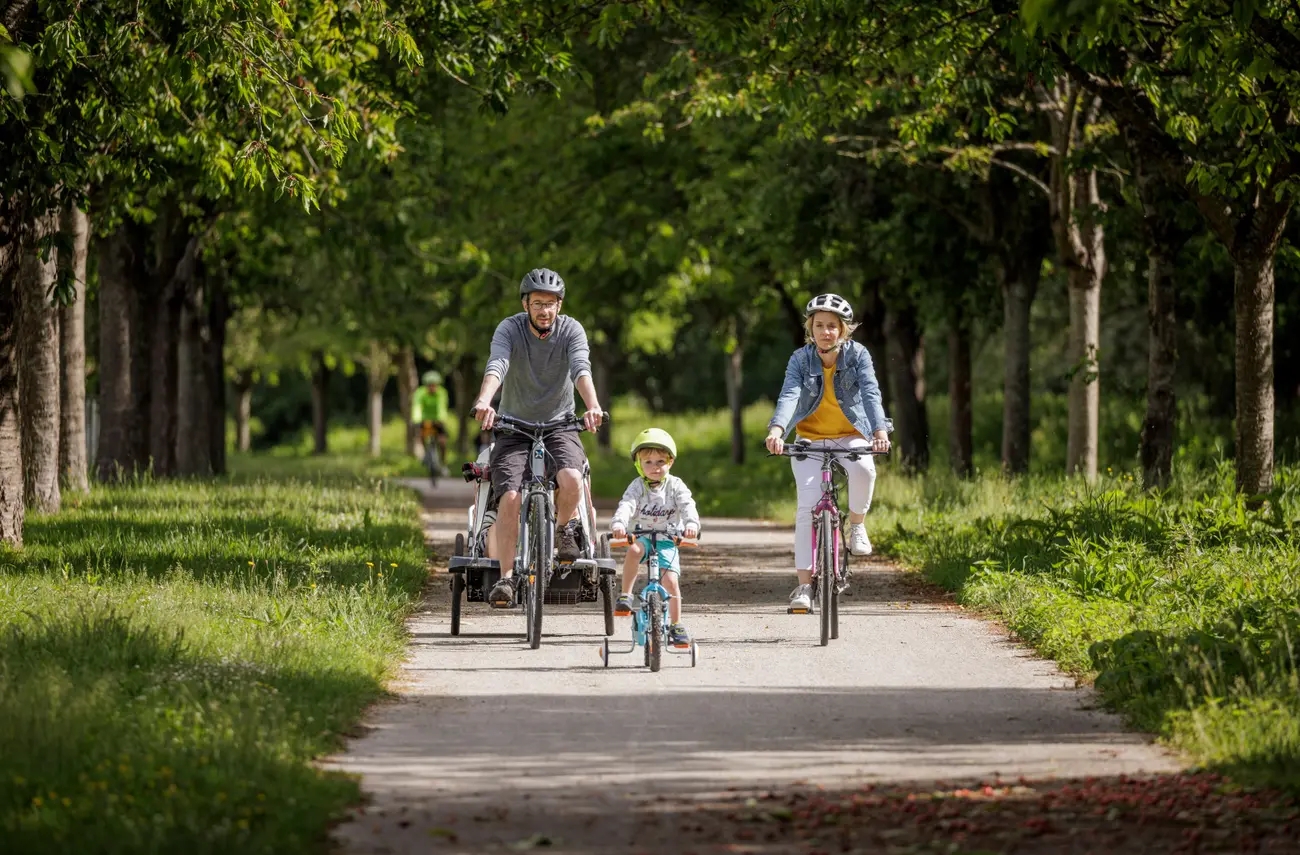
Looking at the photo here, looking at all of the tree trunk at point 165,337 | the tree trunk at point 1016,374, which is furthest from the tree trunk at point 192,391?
the tree trunk at point 1016,374

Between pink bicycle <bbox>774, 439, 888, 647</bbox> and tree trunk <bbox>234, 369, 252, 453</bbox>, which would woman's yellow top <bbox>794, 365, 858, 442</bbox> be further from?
tree trunk <bbox>234, 369, 252, 453</bbox>

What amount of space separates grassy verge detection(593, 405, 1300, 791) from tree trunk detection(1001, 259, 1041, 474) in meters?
1.27

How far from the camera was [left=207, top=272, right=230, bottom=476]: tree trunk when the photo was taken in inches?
1112

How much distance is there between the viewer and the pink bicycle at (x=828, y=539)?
10031 mm

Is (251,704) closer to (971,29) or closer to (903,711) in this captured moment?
(903,711)

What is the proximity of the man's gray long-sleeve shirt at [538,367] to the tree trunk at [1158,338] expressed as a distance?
7.58 meters

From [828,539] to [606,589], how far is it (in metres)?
1.28

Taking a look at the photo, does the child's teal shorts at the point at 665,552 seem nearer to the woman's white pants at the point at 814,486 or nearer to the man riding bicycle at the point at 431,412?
the woman's white pants at the point at 814,486

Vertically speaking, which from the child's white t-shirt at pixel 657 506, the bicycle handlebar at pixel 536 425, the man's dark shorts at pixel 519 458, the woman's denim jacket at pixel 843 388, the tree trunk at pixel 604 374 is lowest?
the child's white t-shirt at pixel 657 506

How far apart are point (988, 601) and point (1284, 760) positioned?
513 cm

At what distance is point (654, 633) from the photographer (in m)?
8.98

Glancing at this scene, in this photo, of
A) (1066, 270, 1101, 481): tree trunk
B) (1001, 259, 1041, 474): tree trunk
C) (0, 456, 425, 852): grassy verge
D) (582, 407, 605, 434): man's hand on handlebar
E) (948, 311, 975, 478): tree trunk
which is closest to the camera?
(0, 456, 425, 852): grassy verge

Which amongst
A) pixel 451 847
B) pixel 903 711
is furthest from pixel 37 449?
pixel 451 847

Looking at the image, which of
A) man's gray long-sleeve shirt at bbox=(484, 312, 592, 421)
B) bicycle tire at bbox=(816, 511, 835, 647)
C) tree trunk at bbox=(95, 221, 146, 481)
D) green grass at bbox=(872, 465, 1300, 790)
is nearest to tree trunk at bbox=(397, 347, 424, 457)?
tree trunk at bbox=(95, 221, 146, 481)
